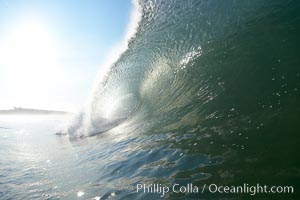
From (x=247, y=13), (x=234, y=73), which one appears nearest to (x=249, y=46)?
(x=234, y=73)

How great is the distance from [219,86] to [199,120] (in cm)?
151

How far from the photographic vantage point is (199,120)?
7.68 m

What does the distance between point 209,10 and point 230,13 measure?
1639 mm

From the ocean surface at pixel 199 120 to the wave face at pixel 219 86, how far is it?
1.3 inches

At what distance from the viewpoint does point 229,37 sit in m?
10.4

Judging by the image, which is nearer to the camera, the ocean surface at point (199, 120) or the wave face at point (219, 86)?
the ocean surface at point (199, 120)

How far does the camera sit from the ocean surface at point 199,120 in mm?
5332

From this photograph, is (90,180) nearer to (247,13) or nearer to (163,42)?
(247,13)

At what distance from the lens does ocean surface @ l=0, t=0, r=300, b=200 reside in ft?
17.5

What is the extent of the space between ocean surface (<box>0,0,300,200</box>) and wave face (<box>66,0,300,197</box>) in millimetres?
33

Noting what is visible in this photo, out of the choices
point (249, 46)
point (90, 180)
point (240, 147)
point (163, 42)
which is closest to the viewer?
point (240, 147)

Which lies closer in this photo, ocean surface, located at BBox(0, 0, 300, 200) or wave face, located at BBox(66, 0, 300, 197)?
ocean surface, located at BBox(0, 0, 300, 200)

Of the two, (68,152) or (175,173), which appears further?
(68,152)

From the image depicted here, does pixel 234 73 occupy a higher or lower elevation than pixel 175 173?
higher
